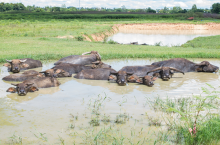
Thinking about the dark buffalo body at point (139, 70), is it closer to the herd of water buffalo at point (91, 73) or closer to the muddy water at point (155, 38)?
the herd of water buffalo at point (91, 73)

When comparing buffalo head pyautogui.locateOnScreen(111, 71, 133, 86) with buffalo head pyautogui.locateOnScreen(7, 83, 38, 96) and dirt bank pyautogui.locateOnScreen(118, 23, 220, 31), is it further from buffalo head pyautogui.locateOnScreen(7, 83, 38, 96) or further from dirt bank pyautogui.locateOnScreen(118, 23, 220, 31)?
dirt bank pyautogui.locateOnScreen(118, 23, 220, 31)

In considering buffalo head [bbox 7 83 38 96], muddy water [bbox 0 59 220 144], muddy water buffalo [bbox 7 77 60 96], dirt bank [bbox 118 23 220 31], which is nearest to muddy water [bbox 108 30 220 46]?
muddy water [bbox 0 59 220 144]

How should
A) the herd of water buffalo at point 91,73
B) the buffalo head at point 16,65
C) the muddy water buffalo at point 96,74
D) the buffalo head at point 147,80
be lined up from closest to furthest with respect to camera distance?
1. the herd of water buffalo at point 91,73
2. the buffalo head at point 147,80
3. the muddy water buffalo at point 96,74
4. the buffalo head at point 16,65

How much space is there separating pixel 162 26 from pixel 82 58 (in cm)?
4685

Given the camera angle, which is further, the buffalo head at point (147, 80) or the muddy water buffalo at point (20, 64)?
the muddy water buffalo at point (20, 64)

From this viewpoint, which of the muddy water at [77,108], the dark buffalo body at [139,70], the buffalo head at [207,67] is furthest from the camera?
the buffalo head at [207,67]

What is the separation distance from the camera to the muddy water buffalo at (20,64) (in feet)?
32.2

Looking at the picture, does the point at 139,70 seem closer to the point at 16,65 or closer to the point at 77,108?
the point at 77,108

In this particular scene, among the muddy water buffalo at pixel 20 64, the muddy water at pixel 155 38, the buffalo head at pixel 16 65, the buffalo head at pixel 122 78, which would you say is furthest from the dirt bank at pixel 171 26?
the buffalo head at pixel 122 78

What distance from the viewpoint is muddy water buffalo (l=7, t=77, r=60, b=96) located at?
6.97 meters

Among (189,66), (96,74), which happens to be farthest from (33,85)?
(189,66)

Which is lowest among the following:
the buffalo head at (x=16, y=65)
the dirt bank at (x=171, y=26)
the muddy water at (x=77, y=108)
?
the muddy water at (x=77, y=108)

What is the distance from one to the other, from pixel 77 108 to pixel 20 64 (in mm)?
5302

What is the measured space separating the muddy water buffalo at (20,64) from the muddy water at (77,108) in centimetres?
130
